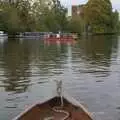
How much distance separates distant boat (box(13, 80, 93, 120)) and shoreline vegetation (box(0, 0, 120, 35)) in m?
97.9

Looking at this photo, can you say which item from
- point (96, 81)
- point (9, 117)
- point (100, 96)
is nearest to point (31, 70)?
point (96, 81)

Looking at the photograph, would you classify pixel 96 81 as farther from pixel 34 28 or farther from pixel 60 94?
pixel 34 28

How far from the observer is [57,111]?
976 centimetres

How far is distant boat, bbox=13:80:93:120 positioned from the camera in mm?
9602

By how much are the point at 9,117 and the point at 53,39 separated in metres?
67.8

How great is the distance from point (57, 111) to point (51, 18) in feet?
363

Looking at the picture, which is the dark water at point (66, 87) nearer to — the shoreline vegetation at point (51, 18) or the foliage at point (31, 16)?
the foliage at point (31, 16)

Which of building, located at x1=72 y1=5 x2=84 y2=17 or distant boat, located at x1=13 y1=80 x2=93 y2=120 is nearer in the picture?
distant boat, located at x1=13 y1=80 x2=93 y2=120

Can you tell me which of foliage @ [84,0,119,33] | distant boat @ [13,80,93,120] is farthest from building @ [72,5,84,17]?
distant boat @ [13,80,93,120]

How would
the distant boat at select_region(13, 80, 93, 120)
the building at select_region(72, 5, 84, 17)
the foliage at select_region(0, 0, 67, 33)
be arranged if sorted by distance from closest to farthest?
the distant boat at select_region(13, 80, 93, 120) < the foliage at select_region(0, 0, 67, 33) < the building at select_region(72, 5, 84, 17)

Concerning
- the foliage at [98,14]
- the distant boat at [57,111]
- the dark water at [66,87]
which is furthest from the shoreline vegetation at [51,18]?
the distant boat at [57,111]

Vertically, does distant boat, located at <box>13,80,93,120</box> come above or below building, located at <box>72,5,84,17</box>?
below

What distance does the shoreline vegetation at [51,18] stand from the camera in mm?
109750

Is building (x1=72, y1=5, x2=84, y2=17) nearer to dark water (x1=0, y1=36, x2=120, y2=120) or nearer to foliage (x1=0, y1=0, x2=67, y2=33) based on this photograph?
foliage (x1=0, y1=0, x2=67, y2=33)
